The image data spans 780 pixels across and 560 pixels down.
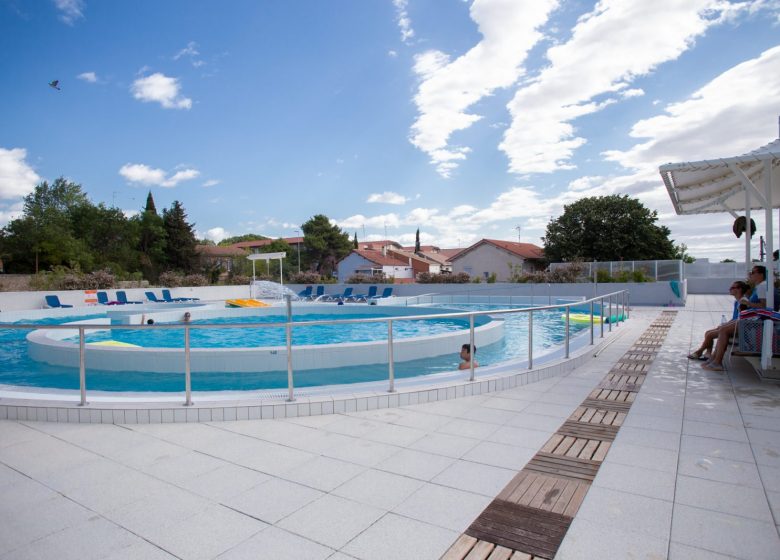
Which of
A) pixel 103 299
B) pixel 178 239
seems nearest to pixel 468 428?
pixel 103 299

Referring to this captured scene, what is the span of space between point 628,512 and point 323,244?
5364 centimetres

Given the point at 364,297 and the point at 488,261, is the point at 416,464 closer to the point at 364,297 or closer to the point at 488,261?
the point at 364,297

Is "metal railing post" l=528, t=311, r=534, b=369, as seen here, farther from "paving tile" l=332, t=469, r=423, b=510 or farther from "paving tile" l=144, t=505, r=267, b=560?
"paving tile" l=144, t=505, r=267, b=560

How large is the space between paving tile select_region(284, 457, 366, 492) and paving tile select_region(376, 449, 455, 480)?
201 mm

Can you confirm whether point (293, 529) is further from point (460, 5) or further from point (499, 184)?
point (499, 184)

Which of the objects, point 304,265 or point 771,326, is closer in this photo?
point 771,326

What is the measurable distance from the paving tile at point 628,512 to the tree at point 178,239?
41.9 metres

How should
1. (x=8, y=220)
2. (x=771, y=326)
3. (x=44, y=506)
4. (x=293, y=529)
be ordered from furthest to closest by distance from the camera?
(x=8, y=220) < (x=771, y=326) < (x=44, y=506) < (x=293, y=529)

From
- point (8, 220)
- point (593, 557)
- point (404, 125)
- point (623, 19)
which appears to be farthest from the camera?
point (8, 220)

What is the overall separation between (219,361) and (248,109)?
17528 mm

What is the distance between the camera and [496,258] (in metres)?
43.4

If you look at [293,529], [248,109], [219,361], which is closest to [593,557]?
[293,529]

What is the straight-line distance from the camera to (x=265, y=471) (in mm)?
2979

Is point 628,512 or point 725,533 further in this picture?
point 628,512
